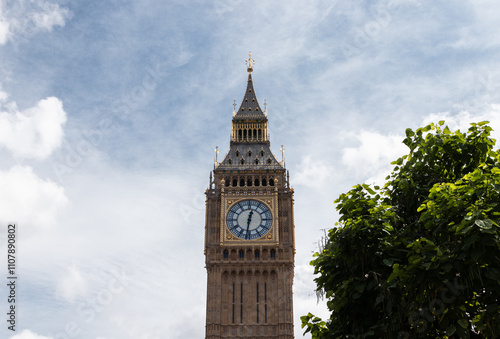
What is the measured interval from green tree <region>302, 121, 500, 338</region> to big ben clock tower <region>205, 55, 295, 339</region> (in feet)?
148

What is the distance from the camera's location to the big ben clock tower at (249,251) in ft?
226

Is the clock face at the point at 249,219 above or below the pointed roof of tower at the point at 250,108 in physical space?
below

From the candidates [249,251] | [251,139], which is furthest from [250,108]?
[249,251]

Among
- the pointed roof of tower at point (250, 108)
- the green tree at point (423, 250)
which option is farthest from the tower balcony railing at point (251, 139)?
the green tree at point (423, 250)

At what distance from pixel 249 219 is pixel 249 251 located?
3957 mm

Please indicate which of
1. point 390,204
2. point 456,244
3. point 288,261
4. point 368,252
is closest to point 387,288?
point 368,252

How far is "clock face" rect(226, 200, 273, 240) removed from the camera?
72125 millimetres

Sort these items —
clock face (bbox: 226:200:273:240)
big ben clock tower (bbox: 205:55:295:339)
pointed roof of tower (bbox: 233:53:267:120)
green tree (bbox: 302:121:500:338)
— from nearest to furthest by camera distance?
green tree (bbox: 302:121:500:338), big ben clock tower (bbox: 205:55:295:339), clock face (bbox: 226:200:273:240), pointed roof of tower (bbox: 233:53:267:120)

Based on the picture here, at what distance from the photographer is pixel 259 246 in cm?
7125

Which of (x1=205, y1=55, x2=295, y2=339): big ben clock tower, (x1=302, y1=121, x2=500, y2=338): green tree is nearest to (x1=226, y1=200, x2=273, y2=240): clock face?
(x1=205, y1=55, x2=295, y2=339): big ben clock tower

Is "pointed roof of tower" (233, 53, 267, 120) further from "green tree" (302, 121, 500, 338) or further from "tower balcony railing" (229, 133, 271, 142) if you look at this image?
"green tree" (302, 121, 500, 338)

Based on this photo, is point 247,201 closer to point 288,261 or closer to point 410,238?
point 288,261

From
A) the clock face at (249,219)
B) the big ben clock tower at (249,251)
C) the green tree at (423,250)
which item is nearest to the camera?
the green tree at (423,250)

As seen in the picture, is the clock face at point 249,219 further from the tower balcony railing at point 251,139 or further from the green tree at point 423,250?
the green tree at point 423,250
